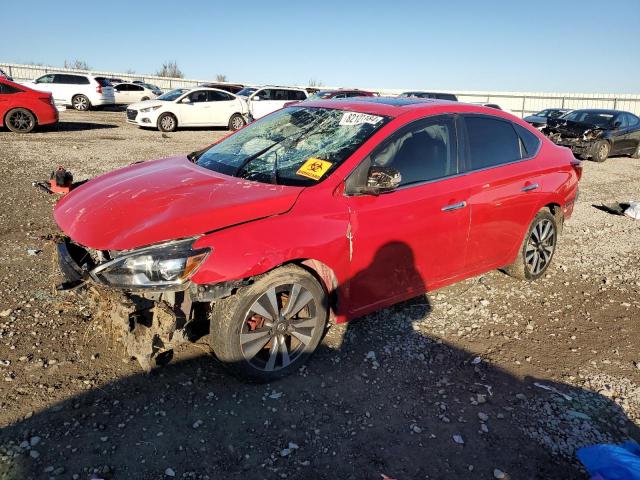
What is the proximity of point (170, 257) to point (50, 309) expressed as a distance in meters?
1.86

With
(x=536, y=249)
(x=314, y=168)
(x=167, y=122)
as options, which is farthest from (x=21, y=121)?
(x=536, y=249)

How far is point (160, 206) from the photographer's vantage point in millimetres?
3057

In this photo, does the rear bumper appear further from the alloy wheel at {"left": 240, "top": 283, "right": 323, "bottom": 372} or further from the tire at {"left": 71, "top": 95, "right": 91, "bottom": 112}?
the alloy wheel at {"left": 240, "top": 283, "right": 323, "bottom": 372}

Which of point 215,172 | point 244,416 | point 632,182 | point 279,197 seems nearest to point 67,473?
point 244,416

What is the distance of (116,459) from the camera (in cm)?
258

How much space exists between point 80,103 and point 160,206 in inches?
916

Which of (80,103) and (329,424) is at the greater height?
(80,103)

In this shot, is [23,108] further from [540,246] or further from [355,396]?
[355,396]

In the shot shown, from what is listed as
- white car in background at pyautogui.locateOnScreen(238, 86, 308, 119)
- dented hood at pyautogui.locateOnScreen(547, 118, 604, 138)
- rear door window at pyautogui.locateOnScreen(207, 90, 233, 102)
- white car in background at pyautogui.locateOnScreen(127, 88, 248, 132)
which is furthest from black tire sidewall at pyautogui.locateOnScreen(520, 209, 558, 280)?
white car in background at pyautogui.locateOnScreen(238, 86, 308, 119)

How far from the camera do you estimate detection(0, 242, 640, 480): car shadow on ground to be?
259 centimetres

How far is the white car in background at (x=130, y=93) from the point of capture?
2564 centimetres

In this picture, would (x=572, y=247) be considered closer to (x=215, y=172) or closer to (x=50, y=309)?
(x=215, y=172)

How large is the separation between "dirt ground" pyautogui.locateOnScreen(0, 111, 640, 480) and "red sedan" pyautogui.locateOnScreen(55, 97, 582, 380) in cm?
34

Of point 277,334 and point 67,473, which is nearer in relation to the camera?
point 67,473
